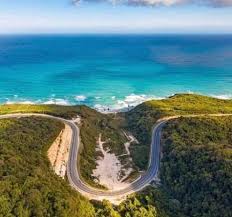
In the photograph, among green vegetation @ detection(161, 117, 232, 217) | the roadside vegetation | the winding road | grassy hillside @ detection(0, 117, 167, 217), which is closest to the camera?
grassy hillside @ detection(0, 117, 167, 217)

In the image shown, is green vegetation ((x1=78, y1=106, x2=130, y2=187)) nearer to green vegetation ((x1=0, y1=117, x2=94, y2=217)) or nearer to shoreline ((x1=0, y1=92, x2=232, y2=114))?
green vegetation ((x1=0, y1=117, x2=94, y2=217))

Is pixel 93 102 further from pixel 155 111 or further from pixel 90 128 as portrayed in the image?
pixel 90 128

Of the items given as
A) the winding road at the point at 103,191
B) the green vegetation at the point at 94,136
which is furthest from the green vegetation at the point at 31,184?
the green vegetation at the point at 94,136

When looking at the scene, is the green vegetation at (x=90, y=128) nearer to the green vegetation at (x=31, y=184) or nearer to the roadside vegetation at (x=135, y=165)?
the roadside vegetation at (x=135, y=165)

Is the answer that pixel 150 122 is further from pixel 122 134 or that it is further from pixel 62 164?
pixel 62 164

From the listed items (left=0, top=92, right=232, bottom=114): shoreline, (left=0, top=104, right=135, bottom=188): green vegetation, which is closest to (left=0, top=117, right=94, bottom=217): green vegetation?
(left=0, top=104, right=135, bottom=188): green vegetation

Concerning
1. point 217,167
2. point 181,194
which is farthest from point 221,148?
point 181,194

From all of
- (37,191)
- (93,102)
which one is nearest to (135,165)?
(37,191)
